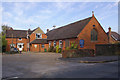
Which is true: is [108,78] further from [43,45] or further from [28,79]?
[43,45]

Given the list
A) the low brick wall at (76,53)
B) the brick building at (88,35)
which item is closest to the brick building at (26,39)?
the brick building at (88,35)

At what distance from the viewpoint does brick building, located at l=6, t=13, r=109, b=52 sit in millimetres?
27641

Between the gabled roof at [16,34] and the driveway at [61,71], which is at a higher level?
the gabled roof at [16,34]

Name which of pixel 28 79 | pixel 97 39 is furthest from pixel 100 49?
pixel 28 79

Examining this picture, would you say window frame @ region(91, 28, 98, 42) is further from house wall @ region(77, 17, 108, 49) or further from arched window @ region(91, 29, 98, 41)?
house wall @ region(77, 17, 108, 49)

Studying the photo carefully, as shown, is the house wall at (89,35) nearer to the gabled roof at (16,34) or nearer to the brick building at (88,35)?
the brick building at (88,35)

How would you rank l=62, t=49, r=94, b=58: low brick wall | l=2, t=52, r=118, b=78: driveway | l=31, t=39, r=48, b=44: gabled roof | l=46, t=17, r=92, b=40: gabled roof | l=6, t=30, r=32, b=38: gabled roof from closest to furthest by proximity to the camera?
l=2, t=52, r=118, b=78: driveway < l=62, t=49, r=94, b=58: low brick wall < l=46, t=17, r=92, b=40: gabled roof < l=31, t=39, r=48, b=44: gabled roof < l=6, t=30, r=32, b=38: gabled roof

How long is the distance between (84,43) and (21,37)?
22.9 metres

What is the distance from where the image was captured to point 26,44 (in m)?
42.2

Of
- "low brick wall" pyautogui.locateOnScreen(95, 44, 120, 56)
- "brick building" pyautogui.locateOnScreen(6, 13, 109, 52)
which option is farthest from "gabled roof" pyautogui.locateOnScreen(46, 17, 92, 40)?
"low brick wall" pyautogui.locateOnScreen(95, 44, 120, 56)

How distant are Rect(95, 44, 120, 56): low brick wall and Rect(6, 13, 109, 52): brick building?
614cm

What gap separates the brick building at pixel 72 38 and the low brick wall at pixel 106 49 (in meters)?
6.14

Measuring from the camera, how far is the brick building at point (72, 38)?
27.6 m

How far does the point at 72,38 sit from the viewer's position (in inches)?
1111
